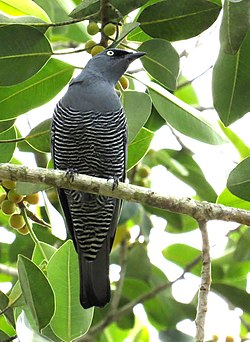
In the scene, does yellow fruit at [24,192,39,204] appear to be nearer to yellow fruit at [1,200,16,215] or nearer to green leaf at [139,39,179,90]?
yellow fruit at [1,200,16,215]

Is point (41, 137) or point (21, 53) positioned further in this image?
point (41, 137)

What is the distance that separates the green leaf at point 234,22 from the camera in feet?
9.26

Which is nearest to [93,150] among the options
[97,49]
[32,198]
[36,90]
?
[32,198]

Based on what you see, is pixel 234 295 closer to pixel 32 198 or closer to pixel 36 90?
pixel 32 198

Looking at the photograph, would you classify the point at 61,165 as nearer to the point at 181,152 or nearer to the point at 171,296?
the point at 181,152

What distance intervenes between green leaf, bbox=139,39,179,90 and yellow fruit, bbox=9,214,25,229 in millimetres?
860

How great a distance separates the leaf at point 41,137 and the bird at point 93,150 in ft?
0.42

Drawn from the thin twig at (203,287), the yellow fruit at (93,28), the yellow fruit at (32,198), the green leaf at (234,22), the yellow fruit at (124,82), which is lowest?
the thin twig at (203,287)

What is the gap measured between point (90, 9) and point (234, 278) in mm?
2003

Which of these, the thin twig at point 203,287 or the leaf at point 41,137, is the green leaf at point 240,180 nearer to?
the thin twig at point 203,287

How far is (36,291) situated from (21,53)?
3.05ft

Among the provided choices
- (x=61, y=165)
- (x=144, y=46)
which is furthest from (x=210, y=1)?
(x=61, y=165)

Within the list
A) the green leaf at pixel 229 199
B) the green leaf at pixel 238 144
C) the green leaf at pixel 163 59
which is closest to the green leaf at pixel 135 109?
the green leaf at pixel 163 59

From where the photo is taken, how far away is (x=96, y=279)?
407 cm
